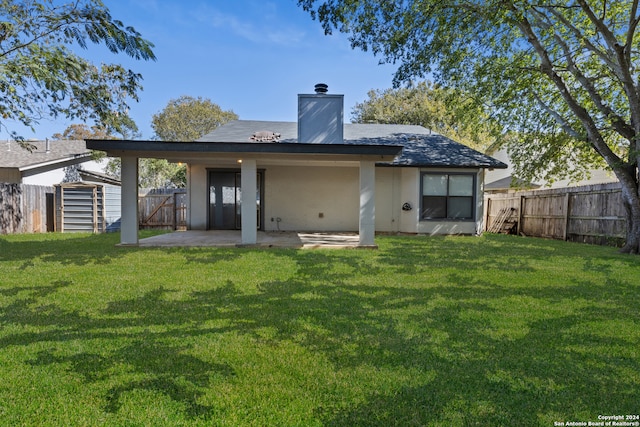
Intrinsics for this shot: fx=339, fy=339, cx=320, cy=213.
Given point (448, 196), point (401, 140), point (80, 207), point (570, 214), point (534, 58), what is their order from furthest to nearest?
1. point (401, 140)
2. point (80, 207)
3. point (448, 196)
4. point (570, 214)
5. point (534, 58)

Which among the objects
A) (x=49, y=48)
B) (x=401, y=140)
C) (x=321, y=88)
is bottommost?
(x=401, y=140)

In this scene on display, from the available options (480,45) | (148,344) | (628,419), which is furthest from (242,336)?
(480,45)

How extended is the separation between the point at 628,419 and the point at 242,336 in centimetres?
269

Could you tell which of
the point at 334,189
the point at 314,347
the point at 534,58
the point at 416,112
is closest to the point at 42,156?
the point at 334,189

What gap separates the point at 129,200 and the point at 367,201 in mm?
5675

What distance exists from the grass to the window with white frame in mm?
6057

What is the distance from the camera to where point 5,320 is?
131 inches

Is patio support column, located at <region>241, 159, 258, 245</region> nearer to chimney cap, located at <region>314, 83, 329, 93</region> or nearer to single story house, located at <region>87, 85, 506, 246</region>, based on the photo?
single story house, located at <region>87, 85, 506, 246</region>

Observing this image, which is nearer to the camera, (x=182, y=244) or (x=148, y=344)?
(x=148, y=344)

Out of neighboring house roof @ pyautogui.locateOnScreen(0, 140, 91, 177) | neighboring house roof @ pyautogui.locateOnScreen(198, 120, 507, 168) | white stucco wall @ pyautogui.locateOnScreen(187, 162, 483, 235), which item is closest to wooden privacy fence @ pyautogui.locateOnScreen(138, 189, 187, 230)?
white stucco wall @ pyautogui.locateOnScreen(187, 162, 483, 235)

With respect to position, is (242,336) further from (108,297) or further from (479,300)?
(479,300)

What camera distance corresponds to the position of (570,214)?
10836 mm

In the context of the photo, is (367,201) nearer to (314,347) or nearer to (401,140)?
(314,347)

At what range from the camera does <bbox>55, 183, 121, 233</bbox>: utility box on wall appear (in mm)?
12586
